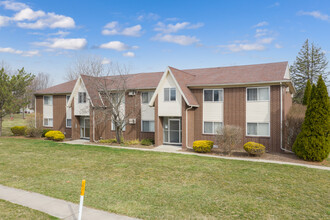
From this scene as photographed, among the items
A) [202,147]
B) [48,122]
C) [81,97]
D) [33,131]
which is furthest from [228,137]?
[48,122]

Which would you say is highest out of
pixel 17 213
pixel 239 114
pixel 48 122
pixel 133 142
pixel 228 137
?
pixel 239 114

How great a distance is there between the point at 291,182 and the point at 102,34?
22.1 metres

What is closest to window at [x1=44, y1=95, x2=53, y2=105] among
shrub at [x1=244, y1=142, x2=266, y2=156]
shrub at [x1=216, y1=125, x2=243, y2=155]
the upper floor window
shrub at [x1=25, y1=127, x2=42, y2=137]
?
shrub at [x1=25, y1=127, x2=42, y2=137]

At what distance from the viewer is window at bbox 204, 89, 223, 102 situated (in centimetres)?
1972

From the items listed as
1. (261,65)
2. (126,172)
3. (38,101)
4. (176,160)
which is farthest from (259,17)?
(38,101)

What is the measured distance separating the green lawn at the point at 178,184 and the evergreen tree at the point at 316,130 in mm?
2503

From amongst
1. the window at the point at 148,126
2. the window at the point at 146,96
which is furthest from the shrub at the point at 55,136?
the window at the point at 146,96

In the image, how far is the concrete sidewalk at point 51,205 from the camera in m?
6.48

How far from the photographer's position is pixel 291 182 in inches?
400

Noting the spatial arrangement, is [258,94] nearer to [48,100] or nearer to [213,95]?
[213,95]

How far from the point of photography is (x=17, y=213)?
6562mm

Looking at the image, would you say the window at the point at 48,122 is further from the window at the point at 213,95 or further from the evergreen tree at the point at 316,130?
the evergreen tree at the point at 316,130

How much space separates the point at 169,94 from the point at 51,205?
13866 millimetres

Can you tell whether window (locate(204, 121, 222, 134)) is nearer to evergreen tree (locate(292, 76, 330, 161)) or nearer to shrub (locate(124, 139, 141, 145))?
shrub (locate(124, 139, 141, 145))
